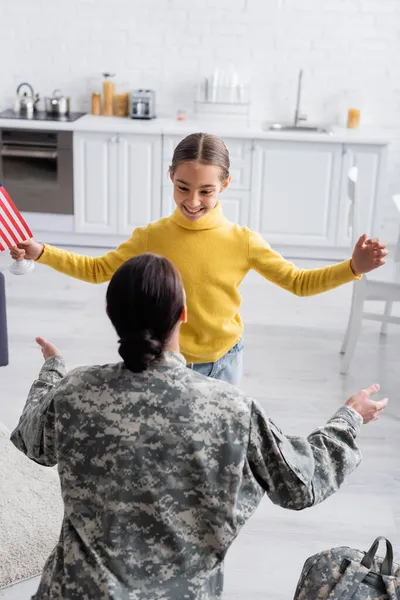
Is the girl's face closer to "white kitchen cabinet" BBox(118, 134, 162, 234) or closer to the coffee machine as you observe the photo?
"white kitchen cabinet" BBox(118, 134, 162, 234)

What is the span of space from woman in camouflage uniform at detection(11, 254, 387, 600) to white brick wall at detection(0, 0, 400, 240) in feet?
15.4

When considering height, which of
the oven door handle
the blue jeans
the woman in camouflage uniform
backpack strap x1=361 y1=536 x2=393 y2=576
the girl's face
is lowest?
backpack strap x1=361 y1=536 x2=393 y2=576

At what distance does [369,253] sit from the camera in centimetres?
215

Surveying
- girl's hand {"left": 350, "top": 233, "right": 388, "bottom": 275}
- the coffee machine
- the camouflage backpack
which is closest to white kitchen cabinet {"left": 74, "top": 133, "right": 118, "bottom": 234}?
the coffee machine

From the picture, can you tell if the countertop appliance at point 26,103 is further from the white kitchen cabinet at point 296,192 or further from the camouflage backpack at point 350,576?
the camouflage backpack at point 350,576

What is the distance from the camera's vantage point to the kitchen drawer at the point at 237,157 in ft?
18.1

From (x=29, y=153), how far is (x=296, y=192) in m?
1.72

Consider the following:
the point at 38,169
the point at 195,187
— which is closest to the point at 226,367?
the point at 195,187

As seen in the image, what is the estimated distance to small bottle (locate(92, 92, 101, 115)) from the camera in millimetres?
5859

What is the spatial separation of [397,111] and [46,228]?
248cm

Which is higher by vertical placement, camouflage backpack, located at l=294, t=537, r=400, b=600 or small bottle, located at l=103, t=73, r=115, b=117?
small bottle, located at l=103, t=73, r=115, b=117

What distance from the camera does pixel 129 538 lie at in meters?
1.45

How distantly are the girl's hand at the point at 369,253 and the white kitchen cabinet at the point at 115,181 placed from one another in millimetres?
3563

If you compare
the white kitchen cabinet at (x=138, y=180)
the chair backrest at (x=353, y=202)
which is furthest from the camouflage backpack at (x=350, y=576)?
the white kitchen cabinet at (x=138, y=180)
